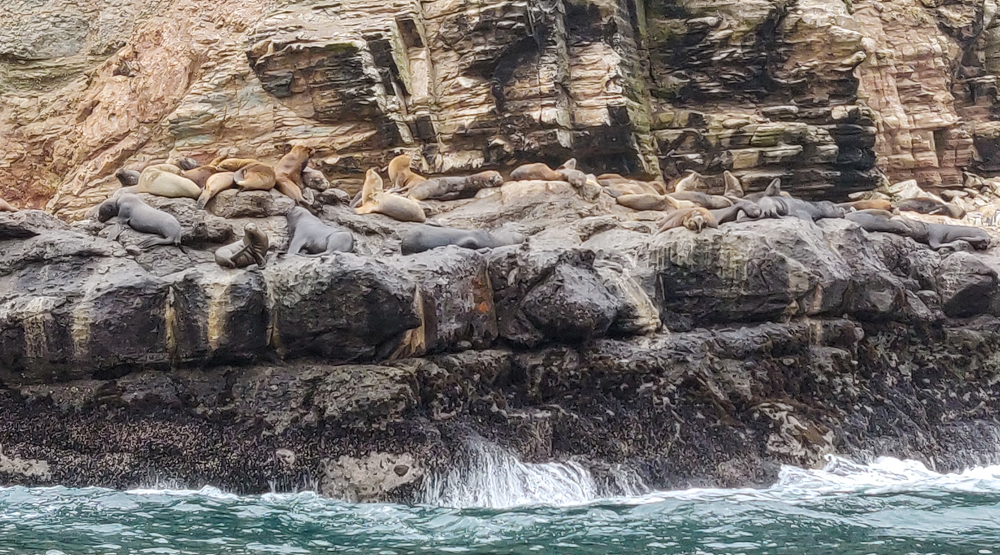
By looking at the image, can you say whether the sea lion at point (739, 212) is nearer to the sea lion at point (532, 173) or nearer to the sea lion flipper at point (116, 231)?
the sea lion at point (532, 173)

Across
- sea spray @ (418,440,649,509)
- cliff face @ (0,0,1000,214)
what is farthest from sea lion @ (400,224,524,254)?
cliff face @ (0,0,1000,214)

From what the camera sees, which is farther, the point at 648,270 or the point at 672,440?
the point at 648,270

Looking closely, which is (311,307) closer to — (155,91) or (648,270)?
(648,270)

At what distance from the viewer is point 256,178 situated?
32.6 ft

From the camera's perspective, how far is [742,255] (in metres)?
8.37

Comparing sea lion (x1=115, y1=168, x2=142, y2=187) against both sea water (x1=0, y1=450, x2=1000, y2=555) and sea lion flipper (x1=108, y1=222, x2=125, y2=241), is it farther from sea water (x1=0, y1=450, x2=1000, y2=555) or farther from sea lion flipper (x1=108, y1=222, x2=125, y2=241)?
sea water (x1=0, y1=450, x2=1000, y2=555)

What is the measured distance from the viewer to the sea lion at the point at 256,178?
988 centimetres

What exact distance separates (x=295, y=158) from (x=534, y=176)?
10.9 feet

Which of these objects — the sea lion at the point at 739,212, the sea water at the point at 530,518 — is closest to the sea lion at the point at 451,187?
the sea lion at the point at 739,212

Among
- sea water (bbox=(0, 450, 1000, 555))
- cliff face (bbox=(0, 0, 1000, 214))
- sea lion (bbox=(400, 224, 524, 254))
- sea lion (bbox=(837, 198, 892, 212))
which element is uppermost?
cliff face (bbox=(0, 0, 1000, 214))

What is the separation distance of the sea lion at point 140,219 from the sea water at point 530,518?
8.00 ft

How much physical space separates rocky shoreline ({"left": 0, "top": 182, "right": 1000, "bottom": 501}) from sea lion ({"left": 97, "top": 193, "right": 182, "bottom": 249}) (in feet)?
0.44

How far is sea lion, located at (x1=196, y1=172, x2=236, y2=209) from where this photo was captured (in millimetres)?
9680

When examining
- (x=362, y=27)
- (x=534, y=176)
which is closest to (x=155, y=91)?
(x=362, y=27)
